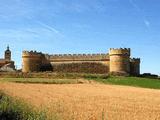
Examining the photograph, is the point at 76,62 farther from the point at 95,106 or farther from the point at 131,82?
the point at 95,106

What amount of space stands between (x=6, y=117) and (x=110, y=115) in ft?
19.1

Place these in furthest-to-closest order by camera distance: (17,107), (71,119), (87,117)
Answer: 1. (87,117)
2. (71,119)
3. (17,107)

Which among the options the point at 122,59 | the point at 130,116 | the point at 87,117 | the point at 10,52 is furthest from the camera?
the point at 10,52

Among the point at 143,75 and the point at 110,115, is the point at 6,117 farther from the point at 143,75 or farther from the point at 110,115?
the point at 143,75

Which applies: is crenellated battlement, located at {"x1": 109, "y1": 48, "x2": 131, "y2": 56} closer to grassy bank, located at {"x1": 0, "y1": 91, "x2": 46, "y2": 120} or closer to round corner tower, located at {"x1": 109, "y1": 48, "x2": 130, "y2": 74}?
round corner tower, located at {"x1": 109, "y1": 48, "x2": 130, "y2": 74}

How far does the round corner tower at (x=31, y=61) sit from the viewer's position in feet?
261

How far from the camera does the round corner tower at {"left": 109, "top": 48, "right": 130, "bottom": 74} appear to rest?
73500 millimetres

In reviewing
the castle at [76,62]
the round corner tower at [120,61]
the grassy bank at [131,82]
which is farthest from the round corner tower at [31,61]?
the grassy bank at [131,82]

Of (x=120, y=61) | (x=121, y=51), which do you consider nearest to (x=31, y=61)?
(x=120, y=61)

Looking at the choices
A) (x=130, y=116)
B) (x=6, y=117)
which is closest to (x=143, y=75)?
(x=130, y=116)

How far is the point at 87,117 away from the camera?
1767cm

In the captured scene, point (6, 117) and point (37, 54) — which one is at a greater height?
point (37, 54)

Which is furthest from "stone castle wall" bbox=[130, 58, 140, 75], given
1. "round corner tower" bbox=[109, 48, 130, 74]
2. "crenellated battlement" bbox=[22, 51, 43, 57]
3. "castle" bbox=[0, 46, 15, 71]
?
"castle" bbox=[0, 46, 15, 71]

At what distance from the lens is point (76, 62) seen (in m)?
80.2
